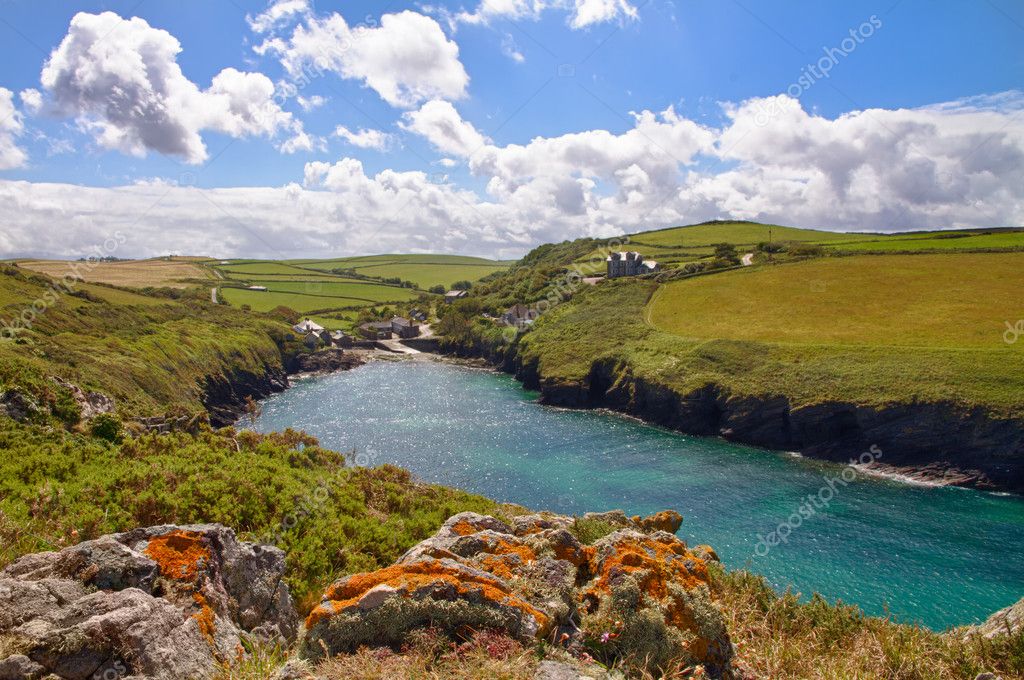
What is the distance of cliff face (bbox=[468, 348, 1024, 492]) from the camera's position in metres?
44.5

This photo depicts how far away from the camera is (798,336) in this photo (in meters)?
67.2

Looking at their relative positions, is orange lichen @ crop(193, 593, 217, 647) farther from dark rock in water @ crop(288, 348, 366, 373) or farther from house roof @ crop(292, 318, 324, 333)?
house roof @ crop(292, 318, 324, 333)

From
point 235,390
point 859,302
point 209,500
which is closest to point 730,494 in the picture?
point 209,500

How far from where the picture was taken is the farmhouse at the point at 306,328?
115625mm

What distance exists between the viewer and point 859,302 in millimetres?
74312

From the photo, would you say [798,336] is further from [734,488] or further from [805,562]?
[805,562]

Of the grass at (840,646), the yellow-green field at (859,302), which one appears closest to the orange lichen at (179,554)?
the grass at (840,646)

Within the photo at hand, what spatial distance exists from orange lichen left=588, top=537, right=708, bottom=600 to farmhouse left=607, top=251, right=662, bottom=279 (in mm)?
111486

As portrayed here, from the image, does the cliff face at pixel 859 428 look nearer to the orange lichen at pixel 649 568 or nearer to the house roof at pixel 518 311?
the house roof at pixel 518 311

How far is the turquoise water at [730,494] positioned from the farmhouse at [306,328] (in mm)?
44271

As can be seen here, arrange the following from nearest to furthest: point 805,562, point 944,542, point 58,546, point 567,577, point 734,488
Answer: point 567,577
point 58,546
point 805,562
point 944,542
point 734,488

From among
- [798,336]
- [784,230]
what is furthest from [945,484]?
[784,230]

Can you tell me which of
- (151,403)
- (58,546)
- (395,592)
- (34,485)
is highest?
(395,592)

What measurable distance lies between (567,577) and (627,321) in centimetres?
8143
